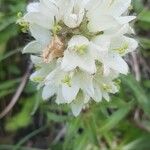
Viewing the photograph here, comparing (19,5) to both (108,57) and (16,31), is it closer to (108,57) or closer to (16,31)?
(16,31)

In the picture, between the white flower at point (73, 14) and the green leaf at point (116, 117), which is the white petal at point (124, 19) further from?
the green leaf at point (116, 117)

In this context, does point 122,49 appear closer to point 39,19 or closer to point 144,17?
point 39,19

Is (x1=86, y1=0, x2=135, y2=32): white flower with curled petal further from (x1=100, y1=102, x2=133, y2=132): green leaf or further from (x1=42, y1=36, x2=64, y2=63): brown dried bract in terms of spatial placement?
(x1=100, y1=102, x2=133, y2=132): green leaf

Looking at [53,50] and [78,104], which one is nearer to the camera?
[53,50]

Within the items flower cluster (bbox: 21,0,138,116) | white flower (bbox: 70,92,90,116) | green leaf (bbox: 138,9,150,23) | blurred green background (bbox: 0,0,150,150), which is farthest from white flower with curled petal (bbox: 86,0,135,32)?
green leaf (bbox: 138,9,150,23)

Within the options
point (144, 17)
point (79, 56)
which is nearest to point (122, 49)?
point (79, 56)

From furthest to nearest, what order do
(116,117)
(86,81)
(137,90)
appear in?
1. (116,117)
2. (137,90)
3. (86,81)
